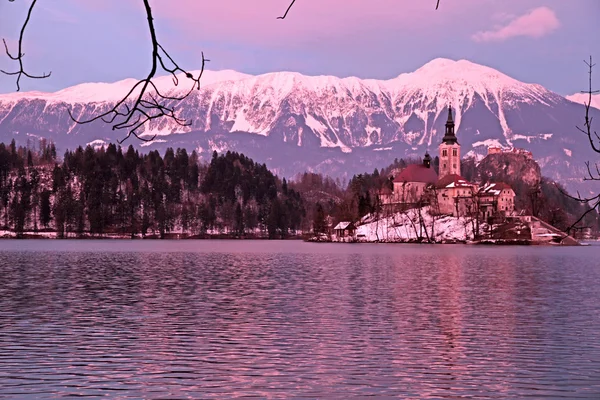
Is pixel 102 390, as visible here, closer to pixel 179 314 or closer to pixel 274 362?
pixel 274 362

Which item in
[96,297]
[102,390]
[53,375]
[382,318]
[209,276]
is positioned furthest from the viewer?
[209,276]

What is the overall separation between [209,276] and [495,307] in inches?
1534

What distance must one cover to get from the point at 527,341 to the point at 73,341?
22.0m

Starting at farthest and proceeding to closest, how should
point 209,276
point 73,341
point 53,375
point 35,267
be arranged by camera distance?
point 35,267 < point 209,276 < point 73,341 < point 53,375

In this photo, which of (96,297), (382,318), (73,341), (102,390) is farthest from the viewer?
(96,297)

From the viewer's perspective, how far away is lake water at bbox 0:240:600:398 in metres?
27.3

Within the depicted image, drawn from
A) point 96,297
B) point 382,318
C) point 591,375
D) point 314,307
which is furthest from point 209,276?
point 591,375

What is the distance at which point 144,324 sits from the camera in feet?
142

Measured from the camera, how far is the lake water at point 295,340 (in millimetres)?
27266

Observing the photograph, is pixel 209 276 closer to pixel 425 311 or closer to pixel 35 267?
pixel 35 267

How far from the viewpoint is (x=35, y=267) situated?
98.8 metres

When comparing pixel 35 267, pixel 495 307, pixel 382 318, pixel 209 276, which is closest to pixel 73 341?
pixel 382 318

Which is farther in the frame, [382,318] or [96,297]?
[96,297]

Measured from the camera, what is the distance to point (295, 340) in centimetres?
3744
